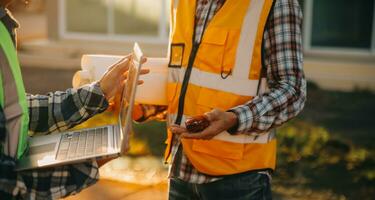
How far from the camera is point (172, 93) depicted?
2.44 metres

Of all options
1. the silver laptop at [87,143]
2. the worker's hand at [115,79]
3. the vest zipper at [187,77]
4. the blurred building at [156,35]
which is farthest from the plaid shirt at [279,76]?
the blurred building at [156,35]

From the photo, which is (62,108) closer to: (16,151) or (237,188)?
(16,151)

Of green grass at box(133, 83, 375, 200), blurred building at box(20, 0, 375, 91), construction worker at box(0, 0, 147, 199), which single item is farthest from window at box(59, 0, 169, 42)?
construction worker at box(0, 0, 147, 199)

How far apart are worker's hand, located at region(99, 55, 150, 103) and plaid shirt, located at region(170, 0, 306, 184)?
49 cm

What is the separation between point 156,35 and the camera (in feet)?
39.2

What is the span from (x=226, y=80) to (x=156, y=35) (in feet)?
32.1

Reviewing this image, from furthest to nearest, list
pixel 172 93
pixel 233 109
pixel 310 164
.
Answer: pixel 310 164
pixel 172 93
pixel 233 109

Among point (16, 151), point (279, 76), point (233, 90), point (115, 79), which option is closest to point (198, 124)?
point (233, 90)

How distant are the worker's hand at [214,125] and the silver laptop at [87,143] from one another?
0.64 feet

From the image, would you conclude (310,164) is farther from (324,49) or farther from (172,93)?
(324,49)

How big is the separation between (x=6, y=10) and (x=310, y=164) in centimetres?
417

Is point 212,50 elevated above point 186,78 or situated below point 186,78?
above

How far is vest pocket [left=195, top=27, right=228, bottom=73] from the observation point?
2.27 metres

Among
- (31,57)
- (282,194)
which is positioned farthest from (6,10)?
(31,57)
